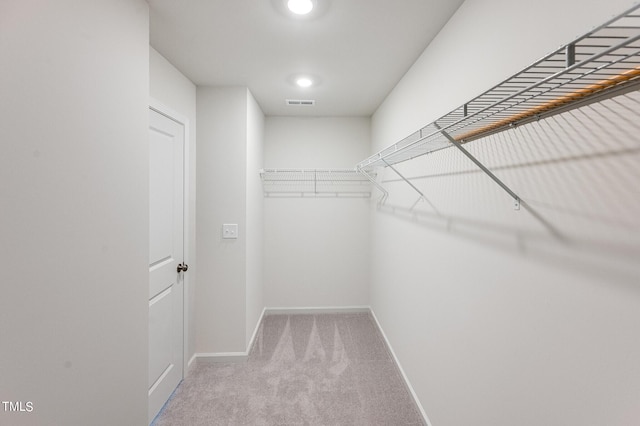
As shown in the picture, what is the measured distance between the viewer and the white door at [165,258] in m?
2.04

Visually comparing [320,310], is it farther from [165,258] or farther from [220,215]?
[165,258]

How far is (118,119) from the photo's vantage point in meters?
Result: 1.32

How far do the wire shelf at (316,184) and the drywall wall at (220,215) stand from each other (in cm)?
107

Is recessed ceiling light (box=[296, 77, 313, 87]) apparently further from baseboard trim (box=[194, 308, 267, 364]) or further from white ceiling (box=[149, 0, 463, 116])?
baseboard trim (box=[194, 308, 267, 364])

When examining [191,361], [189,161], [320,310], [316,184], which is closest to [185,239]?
[189,161]

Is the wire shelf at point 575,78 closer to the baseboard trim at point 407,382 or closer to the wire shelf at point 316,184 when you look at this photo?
the baseboard trim at point 407,382

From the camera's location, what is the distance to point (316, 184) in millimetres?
3848

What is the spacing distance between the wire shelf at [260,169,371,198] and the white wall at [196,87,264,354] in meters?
1.01

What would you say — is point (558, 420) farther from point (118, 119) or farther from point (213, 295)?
point (213, 295)

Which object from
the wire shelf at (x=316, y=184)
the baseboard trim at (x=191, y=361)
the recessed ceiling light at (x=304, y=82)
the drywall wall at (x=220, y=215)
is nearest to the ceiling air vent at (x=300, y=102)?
the recessed ceiling light at (x=304, y=82)

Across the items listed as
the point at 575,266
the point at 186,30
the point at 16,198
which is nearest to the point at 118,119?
the point at 16,198

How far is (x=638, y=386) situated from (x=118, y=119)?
1.95 metres

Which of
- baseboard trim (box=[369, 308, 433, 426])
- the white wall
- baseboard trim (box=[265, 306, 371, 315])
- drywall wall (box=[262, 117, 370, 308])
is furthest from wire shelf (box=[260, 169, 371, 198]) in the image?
baseboard trim (box=[369, 308, 433, 426])

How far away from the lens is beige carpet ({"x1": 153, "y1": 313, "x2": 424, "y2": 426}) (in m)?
2.06
